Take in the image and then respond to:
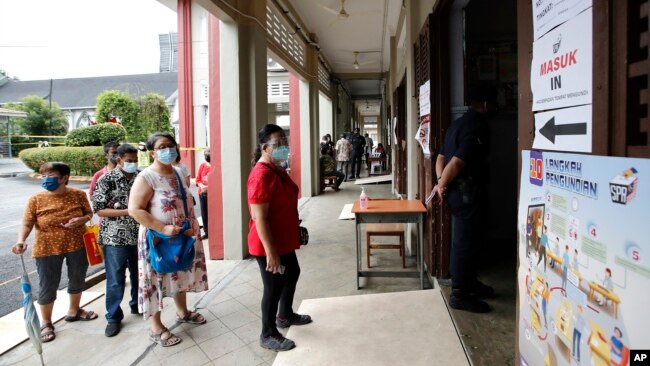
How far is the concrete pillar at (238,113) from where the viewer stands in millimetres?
4645

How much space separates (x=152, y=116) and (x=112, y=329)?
12.3m

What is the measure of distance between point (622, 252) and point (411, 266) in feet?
11.4

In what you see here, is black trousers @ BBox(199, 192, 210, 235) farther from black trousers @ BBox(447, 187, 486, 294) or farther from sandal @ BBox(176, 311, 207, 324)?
black trousers @ BBox(447, 187, 486, 294)

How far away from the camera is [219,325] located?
312 centimetres

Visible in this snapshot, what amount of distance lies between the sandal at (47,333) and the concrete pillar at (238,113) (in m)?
1.96

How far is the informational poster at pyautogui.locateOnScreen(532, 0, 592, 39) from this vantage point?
1.18m

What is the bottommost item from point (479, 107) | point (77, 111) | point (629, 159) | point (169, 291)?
point (169, 291)

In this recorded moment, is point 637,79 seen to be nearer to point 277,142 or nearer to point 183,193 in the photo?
point 277,142

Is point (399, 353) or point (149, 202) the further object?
point (149, 202)

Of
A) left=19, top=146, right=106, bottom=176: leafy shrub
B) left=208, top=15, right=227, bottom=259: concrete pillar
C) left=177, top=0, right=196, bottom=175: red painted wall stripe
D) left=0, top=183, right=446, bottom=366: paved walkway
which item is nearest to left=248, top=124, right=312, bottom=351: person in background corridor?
left=0, top=183, right=446, bottom=366: paved walkway

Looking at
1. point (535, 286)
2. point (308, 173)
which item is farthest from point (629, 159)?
point (308, 173)

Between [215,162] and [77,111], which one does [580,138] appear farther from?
[77,111]

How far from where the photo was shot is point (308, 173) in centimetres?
971

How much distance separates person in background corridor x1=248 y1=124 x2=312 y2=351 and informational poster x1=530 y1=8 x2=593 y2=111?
1.54 m
